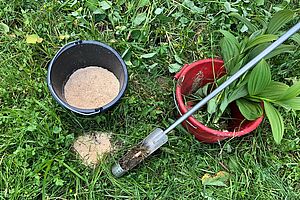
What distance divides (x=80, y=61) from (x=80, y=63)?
1 cm

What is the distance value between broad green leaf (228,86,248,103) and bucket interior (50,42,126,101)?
400mm

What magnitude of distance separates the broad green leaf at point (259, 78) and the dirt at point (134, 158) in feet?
1.46

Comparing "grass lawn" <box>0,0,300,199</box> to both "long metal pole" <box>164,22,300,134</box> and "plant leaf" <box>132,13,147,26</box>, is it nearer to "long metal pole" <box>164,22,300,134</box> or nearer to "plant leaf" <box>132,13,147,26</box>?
"plant leaf" <box>132,13,147,26</box>

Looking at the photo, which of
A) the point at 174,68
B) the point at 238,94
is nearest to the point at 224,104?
the point at 238,94

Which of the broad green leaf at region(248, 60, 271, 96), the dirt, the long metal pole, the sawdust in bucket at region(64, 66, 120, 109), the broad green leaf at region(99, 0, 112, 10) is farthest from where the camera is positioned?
the broad green leaf at region(99, 0, 112, 10)

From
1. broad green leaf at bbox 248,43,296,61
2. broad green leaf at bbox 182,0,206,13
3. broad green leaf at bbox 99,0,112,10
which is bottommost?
broad green leaf at bbox 99,0,112,10

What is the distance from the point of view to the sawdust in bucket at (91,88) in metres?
1.78

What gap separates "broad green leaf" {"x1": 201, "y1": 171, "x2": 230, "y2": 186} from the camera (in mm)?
1744

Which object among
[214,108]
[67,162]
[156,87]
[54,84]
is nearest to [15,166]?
[67,162]

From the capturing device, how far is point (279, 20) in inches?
65.3

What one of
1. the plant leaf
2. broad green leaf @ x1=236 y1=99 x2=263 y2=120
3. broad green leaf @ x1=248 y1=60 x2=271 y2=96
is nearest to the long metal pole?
broad green leaf @ x1=248 y1=60 x2=271 y2=96

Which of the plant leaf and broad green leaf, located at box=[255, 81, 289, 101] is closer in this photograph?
broad green leaf, located at box=[255, 81, 289, 101]

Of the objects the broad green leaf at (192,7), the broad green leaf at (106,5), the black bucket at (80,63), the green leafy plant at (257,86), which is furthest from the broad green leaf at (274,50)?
the broad green leaf at (106,5)

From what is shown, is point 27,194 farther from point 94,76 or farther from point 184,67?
point 184,67
